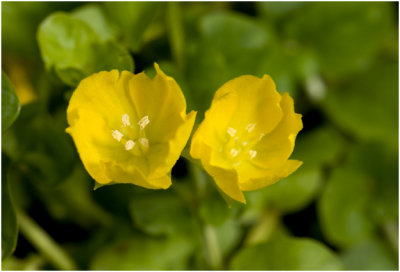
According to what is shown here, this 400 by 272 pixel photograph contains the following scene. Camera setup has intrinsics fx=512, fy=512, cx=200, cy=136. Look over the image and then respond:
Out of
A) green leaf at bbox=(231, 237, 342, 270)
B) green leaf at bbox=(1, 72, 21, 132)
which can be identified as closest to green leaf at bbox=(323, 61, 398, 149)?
green leaf at bbox=(231, 237, 342, 270)

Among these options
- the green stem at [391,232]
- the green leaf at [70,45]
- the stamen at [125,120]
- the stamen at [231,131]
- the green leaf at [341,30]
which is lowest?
the green stem at [391,232]

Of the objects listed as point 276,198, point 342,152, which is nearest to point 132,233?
point 276,198

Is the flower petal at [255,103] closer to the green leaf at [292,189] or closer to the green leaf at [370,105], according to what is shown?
the green leaf at [292,189]

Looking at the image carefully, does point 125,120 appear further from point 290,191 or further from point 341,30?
Answer: point 341,30

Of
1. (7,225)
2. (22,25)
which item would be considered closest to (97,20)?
(22,25)

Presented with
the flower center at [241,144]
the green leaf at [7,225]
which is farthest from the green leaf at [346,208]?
the green leaf at [7,225]

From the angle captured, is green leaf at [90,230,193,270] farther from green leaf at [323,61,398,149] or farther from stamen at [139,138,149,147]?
green leaf at [323,61,398,149]

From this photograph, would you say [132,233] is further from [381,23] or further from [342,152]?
[381,23]
